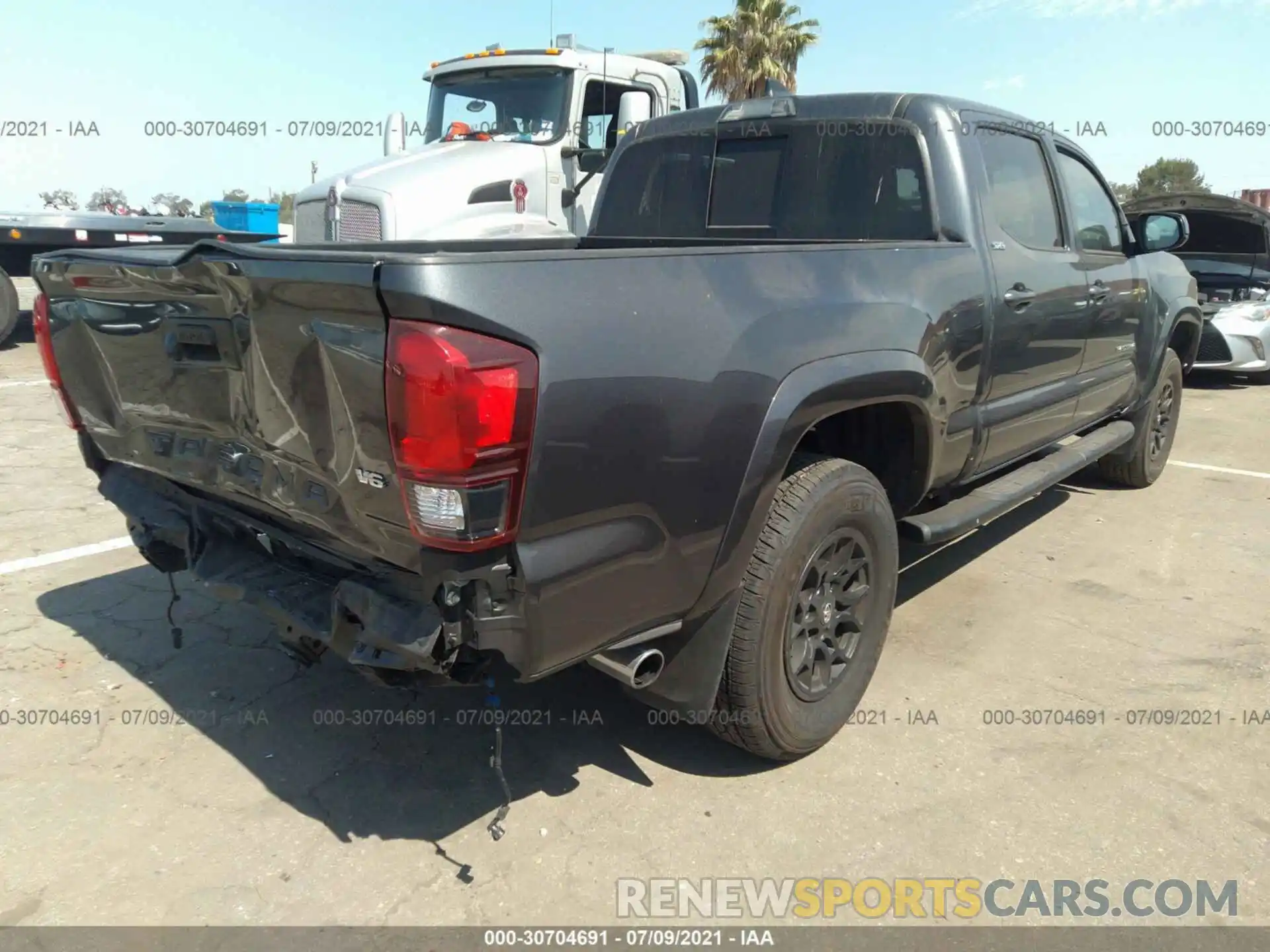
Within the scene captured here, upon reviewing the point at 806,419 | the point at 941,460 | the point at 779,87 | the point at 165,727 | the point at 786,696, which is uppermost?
the point at 779,87

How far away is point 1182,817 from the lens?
9.05 ft

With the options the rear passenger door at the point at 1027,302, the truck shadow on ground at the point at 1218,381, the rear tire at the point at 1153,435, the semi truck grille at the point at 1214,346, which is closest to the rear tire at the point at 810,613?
the rear passenger door at the point at 1027,302

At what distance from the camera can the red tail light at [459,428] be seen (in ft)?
6.28

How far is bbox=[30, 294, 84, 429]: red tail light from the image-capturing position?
307cm

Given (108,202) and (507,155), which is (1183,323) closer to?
(507,155)

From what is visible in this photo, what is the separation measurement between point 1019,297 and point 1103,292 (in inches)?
45.7

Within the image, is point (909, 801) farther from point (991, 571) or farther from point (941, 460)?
point (991, 571)

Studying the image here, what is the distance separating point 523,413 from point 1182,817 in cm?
230

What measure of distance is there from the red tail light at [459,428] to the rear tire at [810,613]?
918 mm

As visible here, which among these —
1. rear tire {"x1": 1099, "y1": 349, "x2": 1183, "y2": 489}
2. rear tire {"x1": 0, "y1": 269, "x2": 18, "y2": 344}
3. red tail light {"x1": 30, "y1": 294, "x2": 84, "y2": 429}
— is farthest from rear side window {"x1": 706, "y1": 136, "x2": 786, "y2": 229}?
rear tire {"x1": 0, "y1": 269, "x2": 18, "y2": 344}

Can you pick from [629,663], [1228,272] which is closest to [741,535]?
[629,663]

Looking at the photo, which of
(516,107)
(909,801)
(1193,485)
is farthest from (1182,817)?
(516,107)

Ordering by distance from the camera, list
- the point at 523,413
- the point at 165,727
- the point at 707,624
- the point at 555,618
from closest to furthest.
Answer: the point at 523,413 < the point at 555,618 < the point at 707,624 < the point at 165,727

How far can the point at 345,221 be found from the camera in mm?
7426
